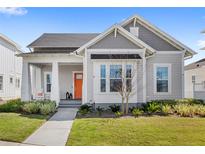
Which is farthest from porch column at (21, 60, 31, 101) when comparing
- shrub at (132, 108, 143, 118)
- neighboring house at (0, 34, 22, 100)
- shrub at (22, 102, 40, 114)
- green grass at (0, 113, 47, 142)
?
shrub at (132, 108, 143, 118)

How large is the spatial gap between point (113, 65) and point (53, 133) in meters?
7.86

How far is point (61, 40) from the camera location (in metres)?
25.5

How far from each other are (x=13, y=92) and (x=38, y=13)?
44.4 ft

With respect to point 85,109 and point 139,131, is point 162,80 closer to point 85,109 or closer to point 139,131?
point 85,109

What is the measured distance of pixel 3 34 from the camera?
25938 millimetres

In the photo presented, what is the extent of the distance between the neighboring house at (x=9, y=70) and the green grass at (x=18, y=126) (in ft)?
35.7

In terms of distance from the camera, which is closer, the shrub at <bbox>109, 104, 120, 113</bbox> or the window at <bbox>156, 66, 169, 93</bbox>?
the shrub at <bbox>109, 104, 120, 113</bbox>

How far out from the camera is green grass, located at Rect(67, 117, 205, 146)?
10444 millimetres

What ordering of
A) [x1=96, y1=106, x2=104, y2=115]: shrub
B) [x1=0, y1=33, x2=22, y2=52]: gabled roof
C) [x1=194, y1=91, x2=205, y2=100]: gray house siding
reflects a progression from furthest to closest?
[x1=0, y1=33, x2=22, y2=52]: gabled roof < [x1=194, y1=91, x2=205, y2=100]: gray house siding < [x1=96, y1=106, x2=104, y2=115]: shrub

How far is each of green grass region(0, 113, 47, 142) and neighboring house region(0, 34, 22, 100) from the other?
35.7ft

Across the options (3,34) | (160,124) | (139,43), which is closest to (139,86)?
(139,43)

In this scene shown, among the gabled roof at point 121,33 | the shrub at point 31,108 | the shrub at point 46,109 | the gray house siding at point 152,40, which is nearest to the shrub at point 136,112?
the gabled roof at point 121,33

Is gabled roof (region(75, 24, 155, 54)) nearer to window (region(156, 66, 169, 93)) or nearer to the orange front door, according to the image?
window (region(156, 66, 169, 93))

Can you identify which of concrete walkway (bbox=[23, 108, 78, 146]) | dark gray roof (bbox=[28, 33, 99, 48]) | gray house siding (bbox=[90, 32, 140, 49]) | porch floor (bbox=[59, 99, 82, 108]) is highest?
dark gray roof (bbox=[28, 33, 99, 48])
